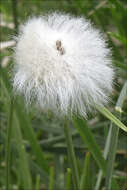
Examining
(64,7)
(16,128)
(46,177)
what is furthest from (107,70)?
(64,7)

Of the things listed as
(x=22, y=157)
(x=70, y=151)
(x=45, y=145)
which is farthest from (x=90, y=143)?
(x=45, y=145)

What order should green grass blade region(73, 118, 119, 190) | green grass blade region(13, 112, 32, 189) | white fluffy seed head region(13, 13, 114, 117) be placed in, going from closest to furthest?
1. white fluffy seed head region(13, 13, 114, 117)
2. green grass blade region(73, 118, 119, 190)
3. green grass blade region(13, 112, 32, 189)

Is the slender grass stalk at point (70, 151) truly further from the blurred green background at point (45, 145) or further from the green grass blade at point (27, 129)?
the green grass blade at point (27, 129)

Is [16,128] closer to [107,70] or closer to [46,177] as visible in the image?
[46,177]

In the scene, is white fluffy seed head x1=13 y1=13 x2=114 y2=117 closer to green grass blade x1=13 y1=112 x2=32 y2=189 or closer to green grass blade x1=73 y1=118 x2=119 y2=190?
green grass blade x1=73 y1=118 x2=119 y2=190

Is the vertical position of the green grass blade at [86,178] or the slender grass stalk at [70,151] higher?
the slender grass stalk at [70,151]

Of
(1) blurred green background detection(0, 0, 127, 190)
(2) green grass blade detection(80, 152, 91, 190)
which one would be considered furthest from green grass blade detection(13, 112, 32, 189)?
(2) green grass blade detection(80, 152, 91, 190)

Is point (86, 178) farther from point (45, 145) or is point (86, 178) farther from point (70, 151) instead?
point (45, 145)

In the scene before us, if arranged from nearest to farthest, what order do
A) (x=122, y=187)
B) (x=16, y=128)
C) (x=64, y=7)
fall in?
(x=16, y=128) → (x=122, y=187) → (x=64, y=7)

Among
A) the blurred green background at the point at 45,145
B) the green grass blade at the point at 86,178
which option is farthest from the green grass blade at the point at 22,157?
the green grass blade at the point at 86,178
